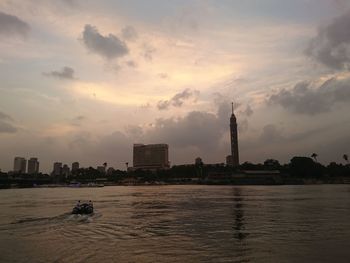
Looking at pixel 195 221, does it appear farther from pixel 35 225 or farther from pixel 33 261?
pixel 33 261

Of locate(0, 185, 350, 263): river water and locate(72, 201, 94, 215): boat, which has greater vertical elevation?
locate(72, 201, 94, 215): boat

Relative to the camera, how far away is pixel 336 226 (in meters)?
44.0

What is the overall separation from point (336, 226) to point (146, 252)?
25.9 meters

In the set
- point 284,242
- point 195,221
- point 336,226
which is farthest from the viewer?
point 195,221

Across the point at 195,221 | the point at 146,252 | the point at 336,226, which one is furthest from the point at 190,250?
the point at 336,226

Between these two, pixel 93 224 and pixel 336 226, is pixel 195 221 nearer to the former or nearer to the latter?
pixel 93 224

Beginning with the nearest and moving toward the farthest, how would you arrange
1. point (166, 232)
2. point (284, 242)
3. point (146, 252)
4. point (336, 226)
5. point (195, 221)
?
point (146, 252) < point (284, 242) < point (166, 232) < point (336, 226) < point (195, 221)

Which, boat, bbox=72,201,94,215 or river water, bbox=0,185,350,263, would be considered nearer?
river water, bbox=0,185,350,263

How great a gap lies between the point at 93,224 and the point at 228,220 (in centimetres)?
1769

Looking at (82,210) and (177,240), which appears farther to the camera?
(82,210)

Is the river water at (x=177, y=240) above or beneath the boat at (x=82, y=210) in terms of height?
beneath

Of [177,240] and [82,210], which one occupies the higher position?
[82,210]

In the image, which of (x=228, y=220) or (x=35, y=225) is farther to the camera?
(x=228, y=220)

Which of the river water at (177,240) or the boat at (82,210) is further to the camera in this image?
the boat at (82,210)
